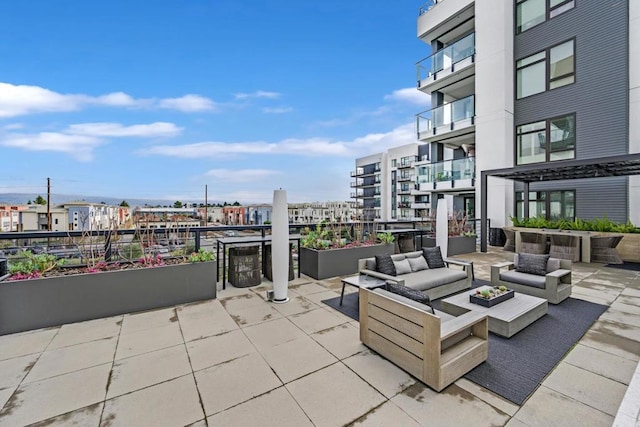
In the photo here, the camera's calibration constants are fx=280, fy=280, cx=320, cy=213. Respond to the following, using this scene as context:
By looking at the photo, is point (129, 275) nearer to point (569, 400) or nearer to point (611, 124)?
point (569, 400)

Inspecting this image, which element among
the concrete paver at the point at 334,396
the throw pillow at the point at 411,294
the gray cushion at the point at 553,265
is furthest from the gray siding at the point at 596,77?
the concrete paver at the point at 334,396

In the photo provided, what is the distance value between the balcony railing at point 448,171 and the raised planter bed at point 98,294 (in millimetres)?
11189

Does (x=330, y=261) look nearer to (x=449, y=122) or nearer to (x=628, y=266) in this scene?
(x=628, y=266)

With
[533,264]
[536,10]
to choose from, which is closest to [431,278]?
→ [533,264]

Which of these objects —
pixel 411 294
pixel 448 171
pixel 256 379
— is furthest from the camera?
pixel 448 171

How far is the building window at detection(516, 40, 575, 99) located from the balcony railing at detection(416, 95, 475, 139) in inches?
66.6

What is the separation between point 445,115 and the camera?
41.1 feet

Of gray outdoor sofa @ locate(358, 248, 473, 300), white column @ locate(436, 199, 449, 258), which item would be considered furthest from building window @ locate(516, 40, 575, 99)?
gray outdoor sofa @ locate(358, 248, 473, 300)

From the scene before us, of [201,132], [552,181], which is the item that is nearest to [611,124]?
[552,181]

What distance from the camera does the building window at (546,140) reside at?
948 cm

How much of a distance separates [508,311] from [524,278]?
155 cm

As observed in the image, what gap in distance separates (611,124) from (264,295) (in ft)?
37.3

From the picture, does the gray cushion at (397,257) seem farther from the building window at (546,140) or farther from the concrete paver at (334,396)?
the building window at (546,140)

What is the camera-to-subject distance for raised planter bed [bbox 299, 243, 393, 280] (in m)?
5.45
